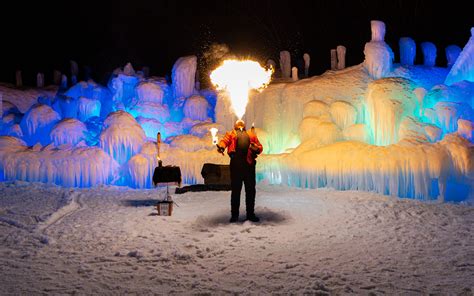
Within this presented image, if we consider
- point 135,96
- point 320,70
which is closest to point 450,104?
point 135,96

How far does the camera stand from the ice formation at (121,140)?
19.0m

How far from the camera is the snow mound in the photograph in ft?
58.2

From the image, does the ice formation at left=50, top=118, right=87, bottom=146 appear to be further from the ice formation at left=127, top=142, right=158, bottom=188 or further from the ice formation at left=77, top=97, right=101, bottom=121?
the ice formation at left=127, top=142, right=158, bottom=188

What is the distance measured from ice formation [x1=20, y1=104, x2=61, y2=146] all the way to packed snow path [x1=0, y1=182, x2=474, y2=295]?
10.6 meters

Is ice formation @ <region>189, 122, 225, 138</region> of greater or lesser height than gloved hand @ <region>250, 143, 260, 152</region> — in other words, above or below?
above

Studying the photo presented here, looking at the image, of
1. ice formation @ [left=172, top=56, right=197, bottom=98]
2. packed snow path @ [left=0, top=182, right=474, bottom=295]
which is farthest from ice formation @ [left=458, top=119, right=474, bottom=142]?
ice formation @ [left=172, top=56, right=197, bottom=98]

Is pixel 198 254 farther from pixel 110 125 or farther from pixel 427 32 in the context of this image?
pixel 427 32

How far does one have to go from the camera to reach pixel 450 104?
15.8m

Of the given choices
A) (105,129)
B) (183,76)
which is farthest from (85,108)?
(183,76)

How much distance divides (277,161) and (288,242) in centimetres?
1048

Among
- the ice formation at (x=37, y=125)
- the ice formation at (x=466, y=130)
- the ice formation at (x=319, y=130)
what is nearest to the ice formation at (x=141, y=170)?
the ice formation at (x=37, y=125)

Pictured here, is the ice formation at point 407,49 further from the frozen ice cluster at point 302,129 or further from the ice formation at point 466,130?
the ice formation at point 466,130

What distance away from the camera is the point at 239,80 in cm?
2094

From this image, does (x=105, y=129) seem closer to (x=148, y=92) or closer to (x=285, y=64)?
(x=148, y=92)
